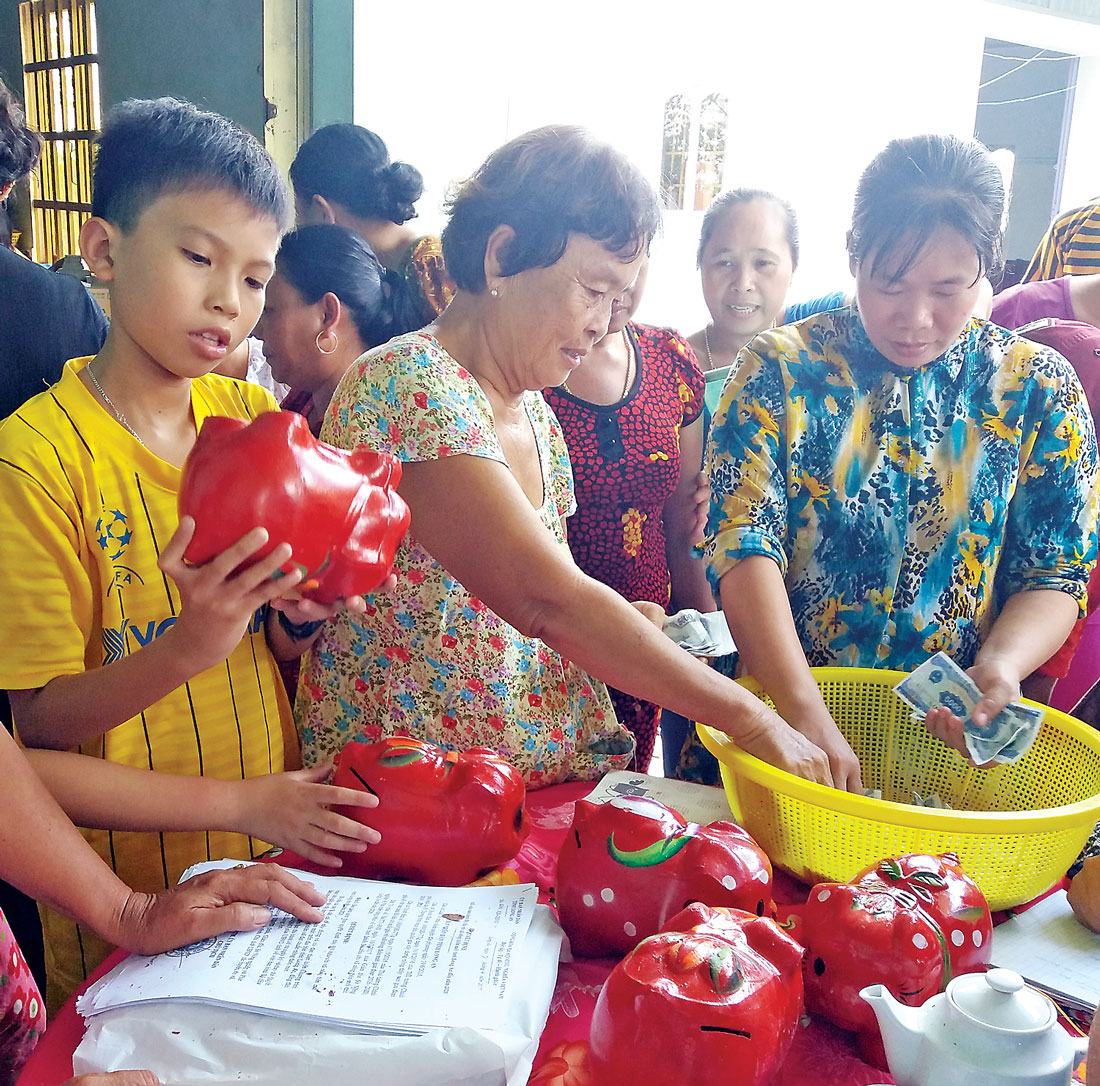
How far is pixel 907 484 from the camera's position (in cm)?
144

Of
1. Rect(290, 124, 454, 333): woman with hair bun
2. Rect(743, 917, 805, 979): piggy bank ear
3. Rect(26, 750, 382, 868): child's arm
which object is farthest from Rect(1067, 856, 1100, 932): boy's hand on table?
Rect(290, 124, 454, 333): woman with hair bun

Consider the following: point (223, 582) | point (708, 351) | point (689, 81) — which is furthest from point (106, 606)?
point (689, 81)

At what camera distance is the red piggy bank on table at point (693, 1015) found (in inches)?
25.8

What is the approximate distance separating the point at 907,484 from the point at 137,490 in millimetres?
1052

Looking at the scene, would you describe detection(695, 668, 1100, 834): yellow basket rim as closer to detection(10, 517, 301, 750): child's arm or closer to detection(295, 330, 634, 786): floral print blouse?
detection(295, 330, 634, 786): floral print blouse

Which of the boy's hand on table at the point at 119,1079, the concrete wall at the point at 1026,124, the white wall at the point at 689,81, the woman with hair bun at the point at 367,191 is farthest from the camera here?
the concrete wall at the point at 1026,124

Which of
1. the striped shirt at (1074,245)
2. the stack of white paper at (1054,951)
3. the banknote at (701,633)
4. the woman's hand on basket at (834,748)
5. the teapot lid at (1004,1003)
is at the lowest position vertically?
the stack of white paper at (1054,951)

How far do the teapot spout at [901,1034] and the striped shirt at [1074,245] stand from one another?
2582 millimetres

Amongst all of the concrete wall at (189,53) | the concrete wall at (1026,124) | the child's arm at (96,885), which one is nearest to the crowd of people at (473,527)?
the child's arm at (96,885)

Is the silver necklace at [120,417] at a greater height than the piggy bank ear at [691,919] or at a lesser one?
greater

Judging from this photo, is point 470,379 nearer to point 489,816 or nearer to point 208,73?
point 489,816

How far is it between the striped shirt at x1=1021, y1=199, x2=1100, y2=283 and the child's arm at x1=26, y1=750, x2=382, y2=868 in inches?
102

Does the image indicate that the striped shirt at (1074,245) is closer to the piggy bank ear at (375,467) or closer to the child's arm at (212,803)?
the piggy bank ear at (375,467)

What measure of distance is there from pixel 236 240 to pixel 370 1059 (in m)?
0.88
